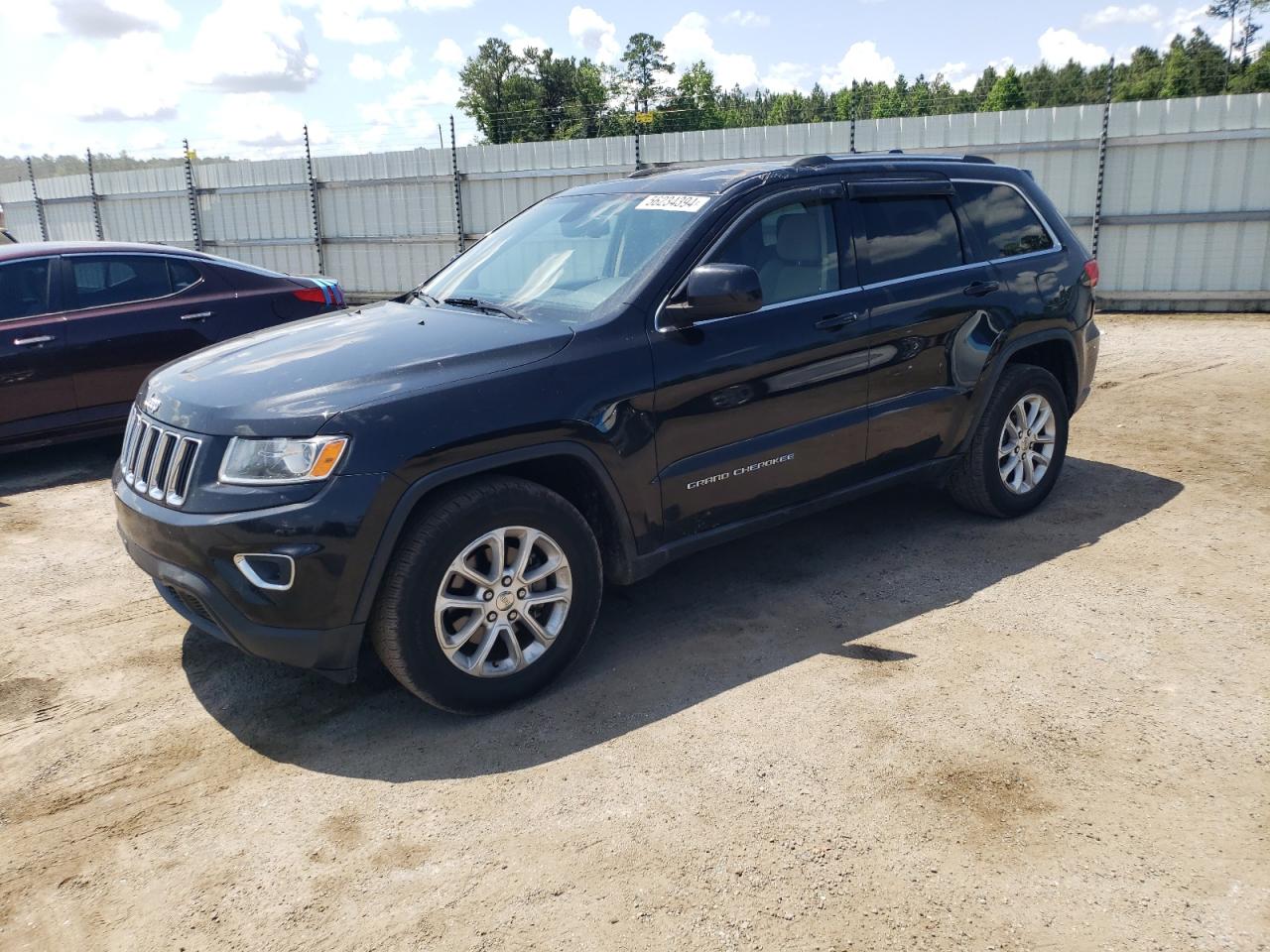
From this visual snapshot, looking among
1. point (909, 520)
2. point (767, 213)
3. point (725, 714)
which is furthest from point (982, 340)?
point (725, 714)

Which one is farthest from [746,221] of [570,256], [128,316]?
[128,316]

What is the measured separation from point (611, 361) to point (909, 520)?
8.38 ft

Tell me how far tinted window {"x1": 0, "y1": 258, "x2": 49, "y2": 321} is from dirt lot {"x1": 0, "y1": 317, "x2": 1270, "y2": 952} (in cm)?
262

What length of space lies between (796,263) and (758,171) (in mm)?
443

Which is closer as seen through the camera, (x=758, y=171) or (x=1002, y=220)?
(x=758, y=171)

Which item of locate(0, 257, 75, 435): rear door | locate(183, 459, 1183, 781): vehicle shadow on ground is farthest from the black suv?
locate(0, 257, 75, 435): rear door

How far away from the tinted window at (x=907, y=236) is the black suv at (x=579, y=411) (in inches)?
0.6

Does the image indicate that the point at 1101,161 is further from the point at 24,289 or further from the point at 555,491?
the point at 24,289

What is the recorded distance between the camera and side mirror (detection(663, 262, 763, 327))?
3912mm

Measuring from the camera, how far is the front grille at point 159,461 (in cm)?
354

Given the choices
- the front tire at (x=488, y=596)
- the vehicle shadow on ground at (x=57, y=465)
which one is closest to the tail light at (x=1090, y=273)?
the front tire at (x=488, y=596)

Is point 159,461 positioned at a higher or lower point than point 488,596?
higher

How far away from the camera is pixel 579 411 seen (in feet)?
12.3

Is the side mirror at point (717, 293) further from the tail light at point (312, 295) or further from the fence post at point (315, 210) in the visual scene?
the fence post at point (315, 210)
